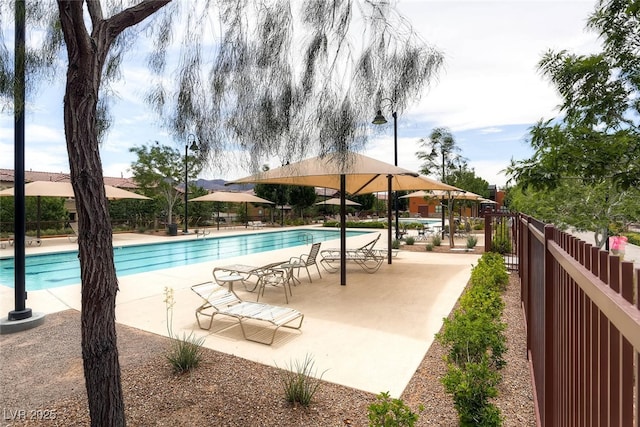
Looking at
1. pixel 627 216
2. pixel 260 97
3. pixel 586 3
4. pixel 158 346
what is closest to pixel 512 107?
pixel 586 3

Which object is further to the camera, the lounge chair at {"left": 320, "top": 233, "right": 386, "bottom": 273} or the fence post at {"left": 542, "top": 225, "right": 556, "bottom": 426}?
the lounge chair at {"left": 320, "top": 233, "right": 386, "bottom": 273}

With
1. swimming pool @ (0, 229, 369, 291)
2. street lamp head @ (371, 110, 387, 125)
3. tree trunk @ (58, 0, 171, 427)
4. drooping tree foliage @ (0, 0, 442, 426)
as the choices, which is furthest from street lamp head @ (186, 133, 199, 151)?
swimming pool @ (0, 229, 369, 291)

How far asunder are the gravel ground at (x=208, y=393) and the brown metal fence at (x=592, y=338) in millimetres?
1265

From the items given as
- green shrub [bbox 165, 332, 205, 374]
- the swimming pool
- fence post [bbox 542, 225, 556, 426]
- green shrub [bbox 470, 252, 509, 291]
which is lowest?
the swimming pool

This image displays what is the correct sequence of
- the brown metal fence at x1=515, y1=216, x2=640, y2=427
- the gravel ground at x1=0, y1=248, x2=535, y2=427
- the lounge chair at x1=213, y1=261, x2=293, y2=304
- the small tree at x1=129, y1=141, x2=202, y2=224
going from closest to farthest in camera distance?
the brown metal fence at x1=515, y1=216, x2=640, y2=427 → the gravel ground at x1=0, y1=248, x2=535, y2=427 → the lounge chair at x1=213, y1=261, x2=293, y2=304 → the small tree at x1=129, y1=141, x2=202, y2=224

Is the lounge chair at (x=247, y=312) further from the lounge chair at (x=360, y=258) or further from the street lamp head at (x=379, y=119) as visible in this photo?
the lounge chair at (x=360, y=258)

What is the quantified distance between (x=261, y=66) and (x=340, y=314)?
3874 millimetres

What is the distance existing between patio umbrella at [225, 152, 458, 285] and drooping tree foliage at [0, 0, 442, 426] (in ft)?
0.70

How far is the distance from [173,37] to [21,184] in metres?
3.27

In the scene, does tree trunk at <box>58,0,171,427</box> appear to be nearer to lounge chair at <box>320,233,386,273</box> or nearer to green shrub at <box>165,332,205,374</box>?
green shrub at <box>165,332,205,374</box>

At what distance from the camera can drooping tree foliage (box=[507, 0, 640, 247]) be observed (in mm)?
4246

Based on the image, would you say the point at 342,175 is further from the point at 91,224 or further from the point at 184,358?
the point at 91,224

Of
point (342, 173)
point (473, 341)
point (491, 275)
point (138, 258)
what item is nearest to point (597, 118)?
point (491, 275)

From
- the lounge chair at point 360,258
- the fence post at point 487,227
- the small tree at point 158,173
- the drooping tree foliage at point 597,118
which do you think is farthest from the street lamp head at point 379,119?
the small tree at point 158,173
